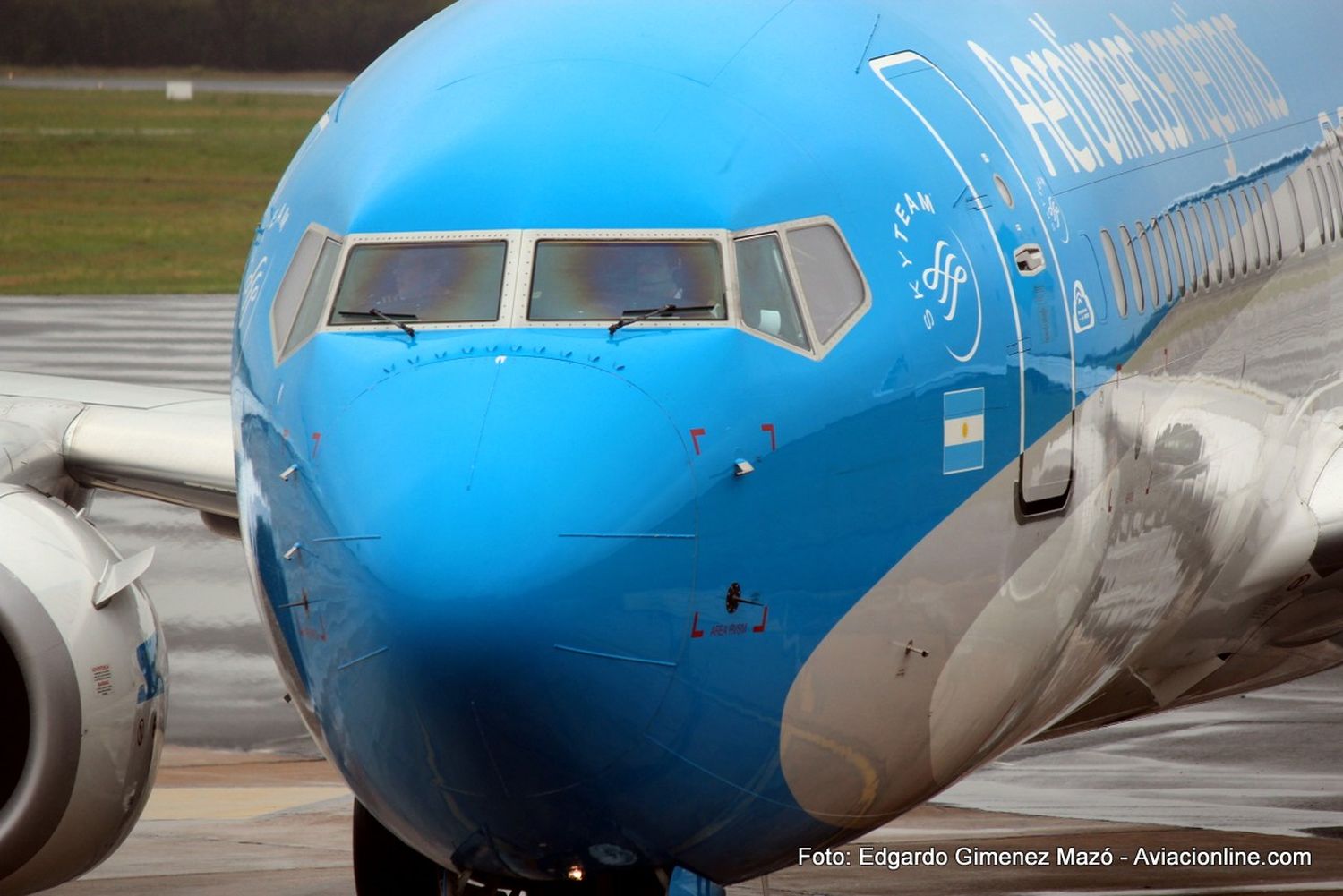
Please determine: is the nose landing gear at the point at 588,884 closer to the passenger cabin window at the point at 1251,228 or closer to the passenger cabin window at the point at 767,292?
the passenger cabin window at the point at 767,292

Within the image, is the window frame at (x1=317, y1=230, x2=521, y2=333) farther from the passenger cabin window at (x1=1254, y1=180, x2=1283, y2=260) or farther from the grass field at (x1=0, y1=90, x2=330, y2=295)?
the grass field at (x1=0, y1=90, x2=330, y2=295)

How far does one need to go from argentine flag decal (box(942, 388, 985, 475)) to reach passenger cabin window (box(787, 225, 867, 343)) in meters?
0.41

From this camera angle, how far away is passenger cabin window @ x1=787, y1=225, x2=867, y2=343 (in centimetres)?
617

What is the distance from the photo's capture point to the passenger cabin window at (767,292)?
A: 605 cm

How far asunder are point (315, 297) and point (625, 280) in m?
0.95

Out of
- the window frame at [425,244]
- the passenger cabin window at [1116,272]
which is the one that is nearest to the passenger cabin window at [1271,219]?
the passenger cabin window at [1116,272]

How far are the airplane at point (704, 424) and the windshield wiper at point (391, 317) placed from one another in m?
0.02

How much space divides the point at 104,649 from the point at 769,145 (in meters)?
4.31

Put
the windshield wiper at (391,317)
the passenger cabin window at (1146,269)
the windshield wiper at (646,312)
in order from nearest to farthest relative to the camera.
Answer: the windshield wiper at (646,312) → the windshield wiper at (391,317) → the passenger cabin window at (1146,269)

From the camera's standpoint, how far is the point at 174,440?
10.6 meters

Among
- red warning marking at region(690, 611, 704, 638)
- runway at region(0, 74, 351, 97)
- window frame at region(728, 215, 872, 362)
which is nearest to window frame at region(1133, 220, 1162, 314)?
window frame at region(728, 215, 872, 362)

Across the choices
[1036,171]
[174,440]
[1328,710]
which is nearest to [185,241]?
[1328,710]

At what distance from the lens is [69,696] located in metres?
9.18

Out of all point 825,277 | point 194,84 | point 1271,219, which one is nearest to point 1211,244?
point 1271,219
